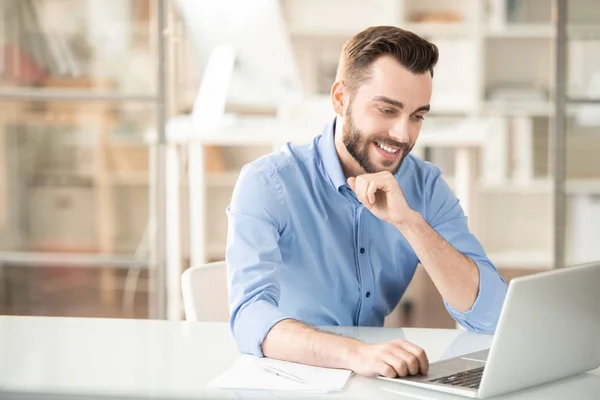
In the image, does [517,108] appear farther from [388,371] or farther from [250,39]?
[388,371]

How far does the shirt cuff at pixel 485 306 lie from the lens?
5.17 ft

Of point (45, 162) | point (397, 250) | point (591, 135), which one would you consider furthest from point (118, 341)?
point (591, 135)

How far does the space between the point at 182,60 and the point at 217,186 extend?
0.75m

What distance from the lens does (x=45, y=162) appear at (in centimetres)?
429

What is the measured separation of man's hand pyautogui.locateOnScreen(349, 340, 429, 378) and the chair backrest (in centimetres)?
53

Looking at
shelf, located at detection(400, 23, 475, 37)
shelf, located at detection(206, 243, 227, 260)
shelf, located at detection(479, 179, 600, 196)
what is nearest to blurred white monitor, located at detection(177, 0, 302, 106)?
shelf, located at detection(400, 23, 475, 37)

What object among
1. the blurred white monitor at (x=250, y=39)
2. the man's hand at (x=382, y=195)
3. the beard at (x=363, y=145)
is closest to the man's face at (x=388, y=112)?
the beard at (x=363, y=145)

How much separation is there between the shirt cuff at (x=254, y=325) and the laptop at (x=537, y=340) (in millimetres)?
229

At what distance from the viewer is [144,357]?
1.32 metres

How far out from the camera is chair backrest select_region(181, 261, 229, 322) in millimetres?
1673

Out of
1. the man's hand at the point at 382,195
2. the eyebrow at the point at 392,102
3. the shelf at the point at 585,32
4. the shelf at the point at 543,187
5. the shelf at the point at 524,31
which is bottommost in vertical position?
the shelf at the point at 543,187

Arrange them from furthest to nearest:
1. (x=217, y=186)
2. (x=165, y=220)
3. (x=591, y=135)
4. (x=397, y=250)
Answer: (x=217, y=186)
(x=591, y=135)
(x=165, y=220)
(x=397, y=250)

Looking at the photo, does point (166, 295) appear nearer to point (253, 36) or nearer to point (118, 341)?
point (253, 36)

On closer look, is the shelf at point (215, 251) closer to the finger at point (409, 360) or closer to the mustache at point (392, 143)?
the mustache at point (392, 143)
